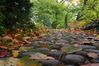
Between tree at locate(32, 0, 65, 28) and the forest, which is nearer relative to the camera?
the forest

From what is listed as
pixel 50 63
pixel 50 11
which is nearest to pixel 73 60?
pixel 50 63

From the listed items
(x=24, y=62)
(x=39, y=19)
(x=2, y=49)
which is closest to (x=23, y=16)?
(x=2, y=49)

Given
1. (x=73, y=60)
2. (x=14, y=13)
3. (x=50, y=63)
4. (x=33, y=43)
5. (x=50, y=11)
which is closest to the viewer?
(x=50, y=63)

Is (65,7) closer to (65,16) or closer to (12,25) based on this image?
(65,16)

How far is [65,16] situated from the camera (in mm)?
31750

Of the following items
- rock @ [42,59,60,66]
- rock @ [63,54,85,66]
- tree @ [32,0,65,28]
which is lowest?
tree @ [32,0,65,28]

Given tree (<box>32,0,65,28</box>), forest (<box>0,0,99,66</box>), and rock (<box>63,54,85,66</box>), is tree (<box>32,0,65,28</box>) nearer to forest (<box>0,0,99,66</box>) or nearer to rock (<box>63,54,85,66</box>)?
forest (<box>0,0,99,66</box>)

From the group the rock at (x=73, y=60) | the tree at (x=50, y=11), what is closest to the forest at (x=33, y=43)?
the rock at (x=73, y=60)

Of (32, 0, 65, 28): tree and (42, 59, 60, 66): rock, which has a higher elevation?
(42, 59, 60, 66): rock

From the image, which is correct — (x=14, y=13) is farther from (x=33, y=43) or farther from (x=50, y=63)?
(x=50, y=63)

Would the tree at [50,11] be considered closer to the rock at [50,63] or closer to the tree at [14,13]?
the tree at [14,13]

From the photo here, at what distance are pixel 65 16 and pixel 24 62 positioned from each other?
98.8ft

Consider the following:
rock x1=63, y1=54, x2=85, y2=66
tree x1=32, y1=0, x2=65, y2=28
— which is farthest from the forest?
tree x1=32, y1=0, x2=65, y2=28

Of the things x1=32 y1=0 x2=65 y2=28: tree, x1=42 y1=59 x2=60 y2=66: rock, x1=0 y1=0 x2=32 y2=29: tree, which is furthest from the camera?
x1=32 y1=0 x2=65 y2=28: tree
